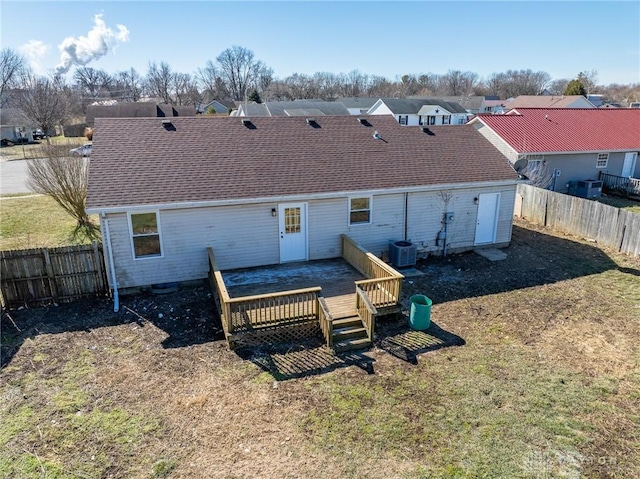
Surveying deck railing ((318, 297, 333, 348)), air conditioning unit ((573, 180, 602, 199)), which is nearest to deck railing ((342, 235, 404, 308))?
deck railing ((318, 297, 333, 348))

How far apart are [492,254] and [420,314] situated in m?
6.38

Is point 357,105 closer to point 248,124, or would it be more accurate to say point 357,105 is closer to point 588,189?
point 588,189

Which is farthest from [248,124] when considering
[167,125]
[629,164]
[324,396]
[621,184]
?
[629,164]

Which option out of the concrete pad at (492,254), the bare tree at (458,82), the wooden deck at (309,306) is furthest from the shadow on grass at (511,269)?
the bare tree at (458,82)

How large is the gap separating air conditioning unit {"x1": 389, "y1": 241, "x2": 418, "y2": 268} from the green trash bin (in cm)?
346

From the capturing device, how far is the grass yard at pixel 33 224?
52.2 ft

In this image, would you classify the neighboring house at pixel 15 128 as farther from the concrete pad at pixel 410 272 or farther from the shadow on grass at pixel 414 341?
the shadow on grass at pixel 414 341

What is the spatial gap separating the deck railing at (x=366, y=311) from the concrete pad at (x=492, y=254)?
22.3ft

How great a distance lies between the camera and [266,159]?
43.2ft

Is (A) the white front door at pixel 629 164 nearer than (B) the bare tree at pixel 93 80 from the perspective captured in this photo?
Yes

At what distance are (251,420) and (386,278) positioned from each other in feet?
14.9

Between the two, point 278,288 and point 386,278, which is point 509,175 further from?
point 278,288

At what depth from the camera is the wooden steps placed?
900 cm

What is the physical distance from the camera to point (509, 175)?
14.7 metres
